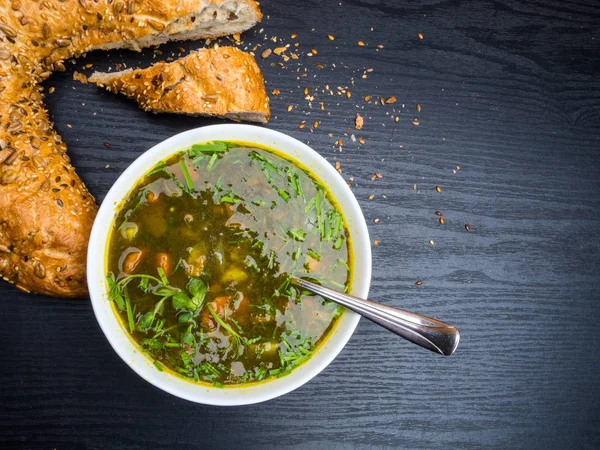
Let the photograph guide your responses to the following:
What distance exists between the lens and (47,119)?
2.72 metres

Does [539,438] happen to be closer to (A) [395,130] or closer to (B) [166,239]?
(A) [395,130]

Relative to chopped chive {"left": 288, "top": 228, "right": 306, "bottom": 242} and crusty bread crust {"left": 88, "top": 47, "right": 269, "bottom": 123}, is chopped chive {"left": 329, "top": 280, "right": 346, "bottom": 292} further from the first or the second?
crusty bread crust {"left": 88, "top": 47, "right": 269, "bottom": 123}

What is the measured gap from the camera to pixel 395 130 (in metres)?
2.92

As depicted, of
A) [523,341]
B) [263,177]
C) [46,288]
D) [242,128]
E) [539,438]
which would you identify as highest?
[242,128]

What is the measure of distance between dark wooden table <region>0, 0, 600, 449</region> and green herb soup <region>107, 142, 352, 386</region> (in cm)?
54

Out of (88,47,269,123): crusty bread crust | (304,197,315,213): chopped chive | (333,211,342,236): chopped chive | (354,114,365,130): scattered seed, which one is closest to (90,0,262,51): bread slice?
(88,47,269,123): crusty bread crust

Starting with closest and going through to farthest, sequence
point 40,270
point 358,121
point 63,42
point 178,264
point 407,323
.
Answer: point 407,323 < point 178,264 < point 40,270 < point 63,42 < point 358,121

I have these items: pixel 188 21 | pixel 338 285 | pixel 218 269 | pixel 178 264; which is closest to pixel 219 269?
pixel 218 269

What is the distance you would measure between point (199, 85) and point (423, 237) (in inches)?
54.6

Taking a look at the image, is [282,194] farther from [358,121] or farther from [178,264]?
[358,121]

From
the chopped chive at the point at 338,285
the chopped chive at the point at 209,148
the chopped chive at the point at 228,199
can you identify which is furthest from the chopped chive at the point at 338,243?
the chopped chive at the point at 209,148

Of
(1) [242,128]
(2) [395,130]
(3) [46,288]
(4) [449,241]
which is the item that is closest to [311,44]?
(2) [395,130]

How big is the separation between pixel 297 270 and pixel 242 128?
2.12 feet

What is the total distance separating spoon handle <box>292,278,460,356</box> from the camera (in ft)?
7.04
